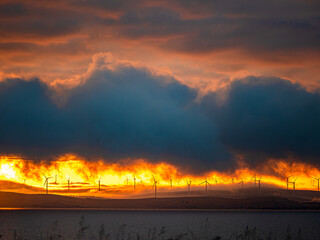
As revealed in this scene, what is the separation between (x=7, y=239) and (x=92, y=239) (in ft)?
74.1

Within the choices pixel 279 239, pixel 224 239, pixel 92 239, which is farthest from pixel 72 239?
pixel 279 239

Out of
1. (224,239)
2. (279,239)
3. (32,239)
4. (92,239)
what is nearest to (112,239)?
(92,239)

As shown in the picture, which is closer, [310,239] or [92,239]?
[92,239]

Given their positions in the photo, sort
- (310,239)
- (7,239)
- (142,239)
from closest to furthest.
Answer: (7,239), (142,239), (310,239)

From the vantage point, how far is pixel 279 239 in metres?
154

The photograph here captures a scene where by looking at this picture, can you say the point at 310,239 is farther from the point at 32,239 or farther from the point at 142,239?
the point at 32,239

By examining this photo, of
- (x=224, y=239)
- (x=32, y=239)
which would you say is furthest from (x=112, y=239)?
(x=224, y=239)

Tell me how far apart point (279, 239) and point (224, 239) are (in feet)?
A: 83.5

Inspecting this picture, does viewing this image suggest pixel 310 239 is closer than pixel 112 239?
No

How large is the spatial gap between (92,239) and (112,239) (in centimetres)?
710

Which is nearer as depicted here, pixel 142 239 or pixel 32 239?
pixel 32 239

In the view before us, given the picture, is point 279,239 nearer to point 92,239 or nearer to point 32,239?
point 92,239

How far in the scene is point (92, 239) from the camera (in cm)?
13038

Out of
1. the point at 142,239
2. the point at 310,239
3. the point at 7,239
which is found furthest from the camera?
the point at 310,239
